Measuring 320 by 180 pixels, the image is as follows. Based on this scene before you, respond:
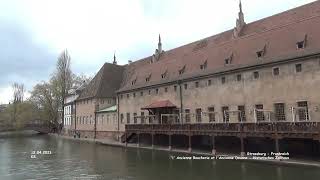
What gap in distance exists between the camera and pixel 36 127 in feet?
255

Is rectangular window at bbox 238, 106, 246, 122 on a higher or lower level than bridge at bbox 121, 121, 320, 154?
higher

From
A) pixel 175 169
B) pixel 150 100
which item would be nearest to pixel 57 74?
pixel 150 100

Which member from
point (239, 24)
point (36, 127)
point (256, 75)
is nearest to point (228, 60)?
point (256, 75)

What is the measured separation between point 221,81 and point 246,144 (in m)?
6.37

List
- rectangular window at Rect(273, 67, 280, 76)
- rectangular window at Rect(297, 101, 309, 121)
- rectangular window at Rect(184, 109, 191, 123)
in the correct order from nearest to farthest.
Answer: rectangular window at Rect(297, 101, 309, 121)
rectangular window at Rect(273, 67, 280, 76)
rectangular window at Rect(184, 109, 191, 123)

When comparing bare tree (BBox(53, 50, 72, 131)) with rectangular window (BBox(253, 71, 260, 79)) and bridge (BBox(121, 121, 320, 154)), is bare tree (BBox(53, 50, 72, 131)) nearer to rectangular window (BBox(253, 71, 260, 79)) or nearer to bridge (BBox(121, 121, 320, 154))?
bridge (BBox(121, 121, 320, 154))

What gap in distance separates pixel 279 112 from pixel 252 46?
23.3 ft

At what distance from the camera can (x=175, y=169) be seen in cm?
2517

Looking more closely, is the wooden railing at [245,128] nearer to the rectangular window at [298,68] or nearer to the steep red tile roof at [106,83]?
the rectangular window at [298,68]

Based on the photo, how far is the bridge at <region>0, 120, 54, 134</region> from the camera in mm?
77500

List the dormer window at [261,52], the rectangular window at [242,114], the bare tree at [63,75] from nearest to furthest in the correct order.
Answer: the dormer window at [261,52] → the rectangular window at [242,114] → the bare tree at [63,75]

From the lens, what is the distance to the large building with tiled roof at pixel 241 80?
27672 millimetres

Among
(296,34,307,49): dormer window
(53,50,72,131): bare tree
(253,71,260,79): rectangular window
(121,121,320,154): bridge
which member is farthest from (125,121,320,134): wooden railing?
(53,50,72,131): bare tree

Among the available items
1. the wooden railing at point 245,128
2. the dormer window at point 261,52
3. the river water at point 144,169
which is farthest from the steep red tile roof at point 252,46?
the river water at point 144,169
